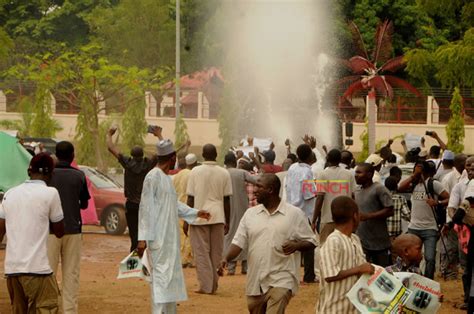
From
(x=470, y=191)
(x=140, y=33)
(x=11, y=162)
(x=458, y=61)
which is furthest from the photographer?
(x=140, y=33)

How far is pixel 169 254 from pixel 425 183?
4522 mm

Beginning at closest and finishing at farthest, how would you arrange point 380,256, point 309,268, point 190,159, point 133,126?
point 380,256 < point 309,268 < point 190,159 < point 133,126

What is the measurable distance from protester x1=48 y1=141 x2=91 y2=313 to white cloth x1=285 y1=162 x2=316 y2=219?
189 inches

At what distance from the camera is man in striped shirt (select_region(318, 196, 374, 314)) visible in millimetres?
7723

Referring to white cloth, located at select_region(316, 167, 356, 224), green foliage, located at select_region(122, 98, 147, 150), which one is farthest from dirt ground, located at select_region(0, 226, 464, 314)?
green foliage, located at select_region(122, 98, 147, 150)

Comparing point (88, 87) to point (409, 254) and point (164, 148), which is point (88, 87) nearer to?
point (164, 148)

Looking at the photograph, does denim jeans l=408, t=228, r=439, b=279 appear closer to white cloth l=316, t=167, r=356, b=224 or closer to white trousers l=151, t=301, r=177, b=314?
white cloth l=316, t=167, r=356, b=224

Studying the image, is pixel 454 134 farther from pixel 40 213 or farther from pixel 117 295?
pixel 40 213

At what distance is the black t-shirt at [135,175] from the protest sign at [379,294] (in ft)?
30.3

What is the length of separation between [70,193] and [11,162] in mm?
798

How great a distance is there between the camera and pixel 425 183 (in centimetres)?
1441

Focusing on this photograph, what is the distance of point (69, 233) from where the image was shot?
11.4m

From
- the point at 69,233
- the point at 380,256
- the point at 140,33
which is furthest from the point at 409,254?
the point at 140,33

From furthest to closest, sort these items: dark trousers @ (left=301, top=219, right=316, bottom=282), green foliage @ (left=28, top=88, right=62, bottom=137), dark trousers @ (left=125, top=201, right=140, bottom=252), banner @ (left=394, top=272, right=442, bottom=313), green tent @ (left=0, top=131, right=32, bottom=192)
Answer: green foliage @ (left=28, top=88, right=62, bottom=137) < dark trousers @ (left=125, top=201, right=140, bottom=252) < dark trousers @ (left=301, top=219, right=316, bottom=282) < green tent @ (left=0, top=131, right=32, bottom=192) < banner @ (left=394, top=272, right=442, bottom=313)
